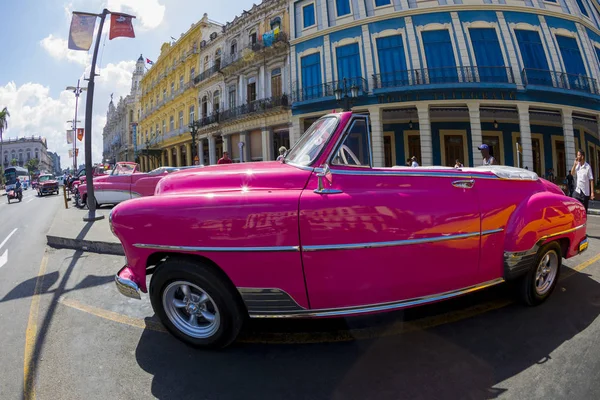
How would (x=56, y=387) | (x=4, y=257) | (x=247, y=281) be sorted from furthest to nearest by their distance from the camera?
(x=4, y=257)
(x=247, y=281)
(x=56, y=387)

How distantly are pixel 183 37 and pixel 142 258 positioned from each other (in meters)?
37.7

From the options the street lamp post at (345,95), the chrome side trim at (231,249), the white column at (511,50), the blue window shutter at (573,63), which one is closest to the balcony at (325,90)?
the street lamp post at (345,95)

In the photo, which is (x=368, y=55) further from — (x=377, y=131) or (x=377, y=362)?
(x=377, y=362)

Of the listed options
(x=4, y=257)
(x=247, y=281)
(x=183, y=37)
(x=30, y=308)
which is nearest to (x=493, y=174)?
(x=247, y=281)

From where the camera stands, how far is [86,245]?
5871mm

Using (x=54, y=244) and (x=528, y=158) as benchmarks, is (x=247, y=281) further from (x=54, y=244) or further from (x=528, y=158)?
(x=528, y=158)

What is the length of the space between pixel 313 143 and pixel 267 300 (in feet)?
4.43

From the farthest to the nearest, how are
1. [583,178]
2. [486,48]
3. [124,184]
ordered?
[486,48] < [124,184] < [583,178]

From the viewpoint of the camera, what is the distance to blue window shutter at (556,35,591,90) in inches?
647

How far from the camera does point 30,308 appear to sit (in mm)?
3291

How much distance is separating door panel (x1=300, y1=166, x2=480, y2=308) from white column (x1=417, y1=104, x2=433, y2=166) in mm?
15308

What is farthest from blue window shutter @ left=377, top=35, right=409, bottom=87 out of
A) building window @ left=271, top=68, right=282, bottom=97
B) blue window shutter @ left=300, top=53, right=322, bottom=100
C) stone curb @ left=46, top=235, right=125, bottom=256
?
stone curb @ left=46, top=235, right=125, bottom=256

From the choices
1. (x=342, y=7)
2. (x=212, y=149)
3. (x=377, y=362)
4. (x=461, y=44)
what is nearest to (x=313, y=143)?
(x=377, y=362)

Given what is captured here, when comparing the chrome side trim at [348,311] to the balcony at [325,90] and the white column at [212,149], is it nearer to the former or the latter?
the balcony at [325,90]
